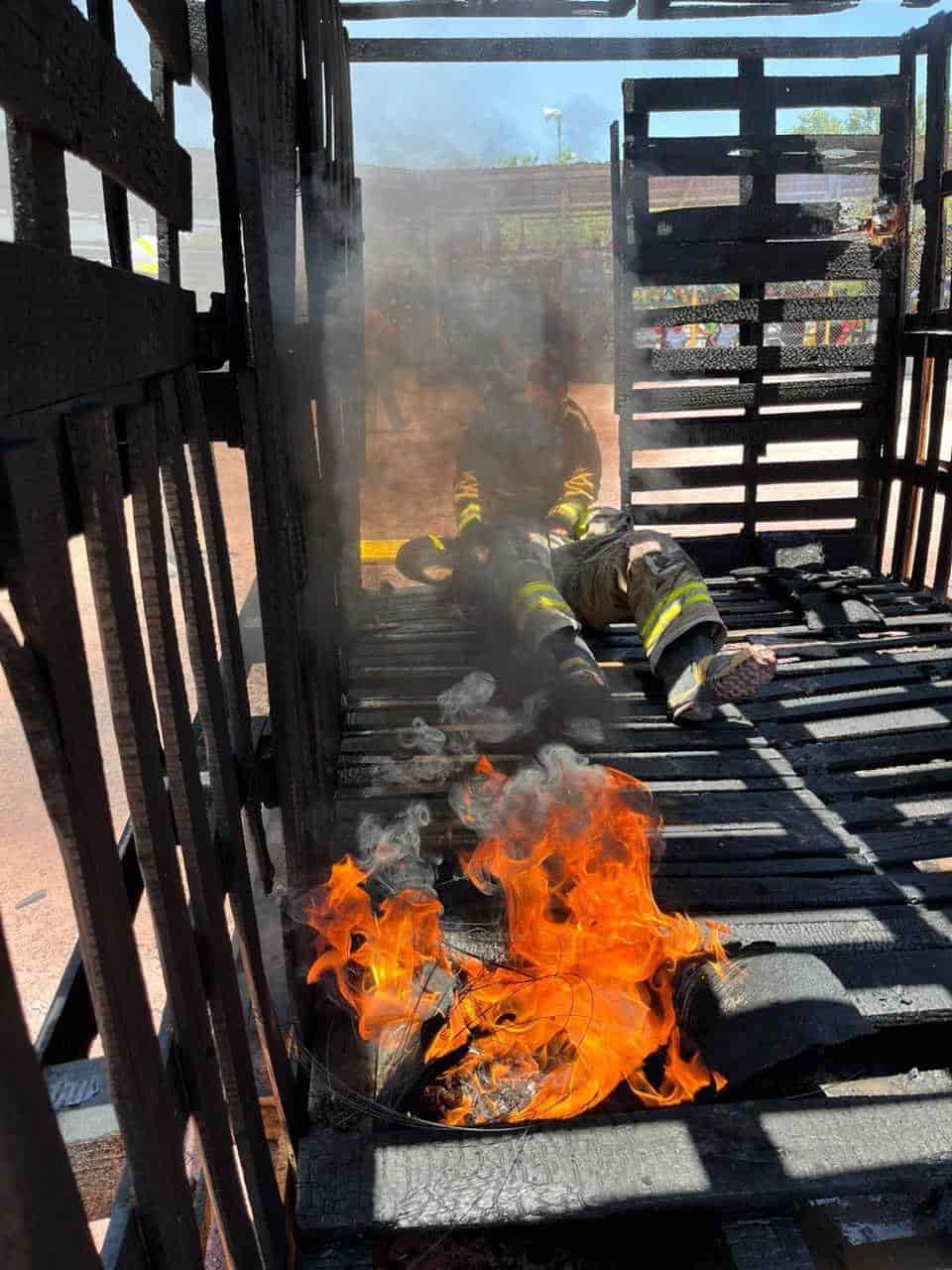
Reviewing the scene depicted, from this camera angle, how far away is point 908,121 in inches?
233

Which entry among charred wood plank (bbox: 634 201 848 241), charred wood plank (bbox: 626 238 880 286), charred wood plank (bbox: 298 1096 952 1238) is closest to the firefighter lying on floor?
charred wood plank (bbox: 626 238 880 286)

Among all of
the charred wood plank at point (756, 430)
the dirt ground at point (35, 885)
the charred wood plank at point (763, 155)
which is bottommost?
the dirt ground at point (35, 885)

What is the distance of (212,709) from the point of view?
1729 millimetres

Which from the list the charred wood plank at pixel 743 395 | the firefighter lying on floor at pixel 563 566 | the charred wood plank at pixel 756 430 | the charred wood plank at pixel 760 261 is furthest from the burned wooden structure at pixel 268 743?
the charred wood plank at pixel 743 395

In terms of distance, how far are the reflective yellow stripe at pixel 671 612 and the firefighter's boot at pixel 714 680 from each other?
12 centimetres

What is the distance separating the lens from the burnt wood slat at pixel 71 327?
2.95ft

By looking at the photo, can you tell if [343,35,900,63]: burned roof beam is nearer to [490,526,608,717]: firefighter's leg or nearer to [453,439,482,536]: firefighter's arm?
[453,439,482,536]: firefighter's arm

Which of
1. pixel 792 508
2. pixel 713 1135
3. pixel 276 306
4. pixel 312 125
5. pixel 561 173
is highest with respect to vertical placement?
pixel 561 173

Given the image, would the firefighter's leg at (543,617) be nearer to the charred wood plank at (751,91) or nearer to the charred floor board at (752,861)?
the charred floor board at (752,861)

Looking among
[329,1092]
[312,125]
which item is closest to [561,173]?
[312,125]

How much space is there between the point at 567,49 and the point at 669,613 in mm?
3571

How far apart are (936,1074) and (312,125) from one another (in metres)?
3.58

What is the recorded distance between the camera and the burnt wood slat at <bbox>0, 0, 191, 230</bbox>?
95 cm

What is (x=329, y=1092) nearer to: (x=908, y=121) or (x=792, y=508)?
(x=792, y=508)
